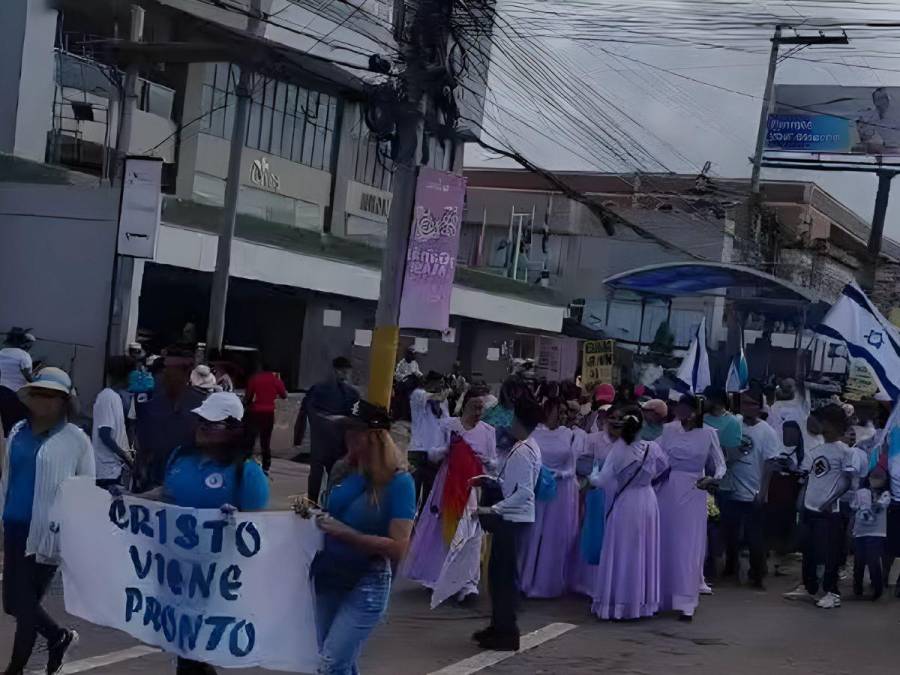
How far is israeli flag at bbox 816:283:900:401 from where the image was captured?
11.4m

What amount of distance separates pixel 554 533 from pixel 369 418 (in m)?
5.53

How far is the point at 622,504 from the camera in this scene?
34.0ft

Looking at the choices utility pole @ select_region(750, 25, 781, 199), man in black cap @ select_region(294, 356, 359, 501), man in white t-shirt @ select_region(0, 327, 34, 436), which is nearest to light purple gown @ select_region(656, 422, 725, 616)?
man in black cap @ select_region(294, 356, 359, 501)

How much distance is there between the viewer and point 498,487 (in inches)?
372

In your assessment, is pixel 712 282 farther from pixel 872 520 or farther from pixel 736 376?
pixel 872 520

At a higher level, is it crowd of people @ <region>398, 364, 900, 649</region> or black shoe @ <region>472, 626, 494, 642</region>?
crowd of people @ <region>398, 364, 900, 649</region>

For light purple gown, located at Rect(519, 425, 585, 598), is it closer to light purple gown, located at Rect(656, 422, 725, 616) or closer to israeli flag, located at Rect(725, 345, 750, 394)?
light purple gown, located at Rect(656, 422, 725, 616)

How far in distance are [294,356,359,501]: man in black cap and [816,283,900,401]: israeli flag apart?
4.57 metres

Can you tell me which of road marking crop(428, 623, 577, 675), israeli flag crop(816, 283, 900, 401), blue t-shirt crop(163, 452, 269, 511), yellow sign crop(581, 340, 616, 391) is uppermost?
israeli flag crop(816, 283, 900, 401)

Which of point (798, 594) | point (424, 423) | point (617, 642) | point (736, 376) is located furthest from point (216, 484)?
point (736, 376)

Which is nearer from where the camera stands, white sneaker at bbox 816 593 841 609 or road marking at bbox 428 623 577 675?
road marking at bbox 428 623 577 675

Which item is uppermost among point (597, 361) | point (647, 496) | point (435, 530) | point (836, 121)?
point (836, 121)

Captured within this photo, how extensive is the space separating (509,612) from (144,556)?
121 inches

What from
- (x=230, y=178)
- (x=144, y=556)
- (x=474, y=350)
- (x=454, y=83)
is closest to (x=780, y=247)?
(x=474, y=350)
